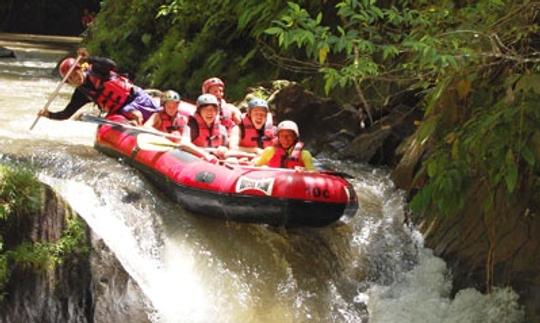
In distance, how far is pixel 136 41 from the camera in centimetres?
1532

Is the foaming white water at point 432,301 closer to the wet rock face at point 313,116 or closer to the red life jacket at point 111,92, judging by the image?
the wet rock face at point 313,116

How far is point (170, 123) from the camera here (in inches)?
340

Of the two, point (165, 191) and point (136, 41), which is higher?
point (165, 191)

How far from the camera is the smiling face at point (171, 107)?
8.60 meters

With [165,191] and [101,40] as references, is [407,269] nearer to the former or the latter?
[165,191]

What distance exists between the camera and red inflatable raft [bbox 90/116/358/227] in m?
6.02

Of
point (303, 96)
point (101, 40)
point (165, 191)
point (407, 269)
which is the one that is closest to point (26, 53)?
point (101, 40)

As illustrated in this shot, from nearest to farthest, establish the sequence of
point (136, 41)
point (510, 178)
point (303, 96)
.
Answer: point (510, 178), point (303, 96), point (136, 41)

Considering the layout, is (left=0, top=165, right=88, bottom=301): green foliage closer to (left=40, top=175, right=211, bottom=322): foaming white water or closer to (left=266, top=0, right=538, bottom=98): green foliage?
(left=40, top=175, right=211, bottom=322): foaming white water

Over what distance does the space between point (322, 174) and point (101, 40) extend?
11.1m

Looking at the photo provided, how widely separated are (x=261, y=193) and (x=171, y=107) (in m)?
2.92

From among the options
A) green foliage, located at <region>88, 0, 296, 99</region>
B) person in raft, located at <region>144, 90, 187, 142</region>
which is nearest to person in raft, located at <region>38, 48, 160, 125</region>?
person in raft, located at <region>144, 90, 187, 142</region>

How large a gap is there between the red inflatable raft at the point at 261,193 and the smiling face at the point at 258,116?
1.13 m

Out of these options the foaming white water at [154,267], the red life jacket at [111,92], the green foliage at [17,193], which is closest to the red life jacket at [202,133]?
the red life jacket at [111,92]
